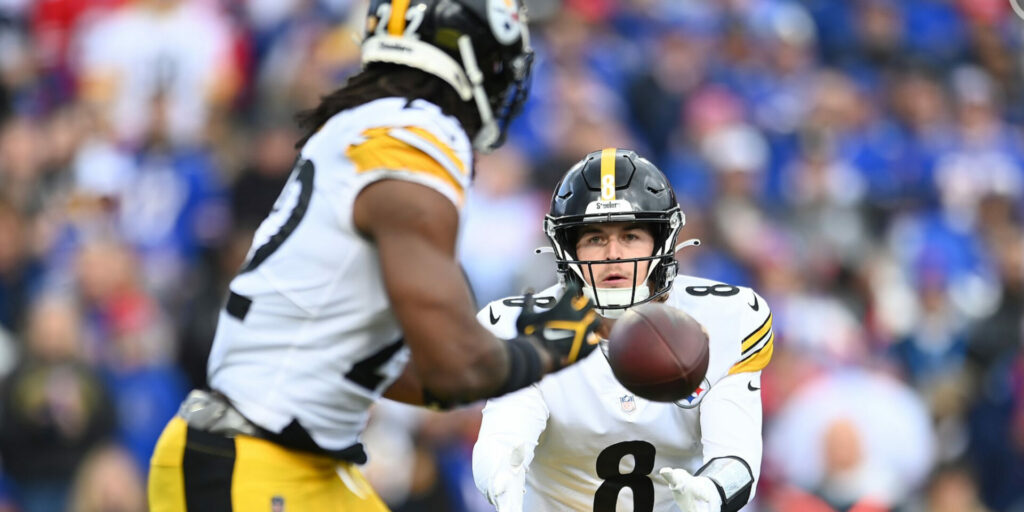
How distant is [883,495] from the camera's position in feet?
23.5

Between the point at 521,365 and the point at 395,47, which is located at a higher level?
the point at 395,47

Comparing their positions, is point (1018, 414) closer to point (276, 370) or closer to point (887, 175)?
point (887, 175)

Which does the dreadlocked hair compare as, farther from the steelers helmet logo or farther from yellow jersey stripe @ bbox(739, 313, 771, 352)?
yellow jersey stripe @ bbox(739, 313, 771, 352)

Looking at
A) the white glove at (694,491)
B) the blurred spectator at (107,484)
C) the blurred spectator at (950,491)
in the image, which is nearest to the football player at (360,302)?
the white glove at (694,491)

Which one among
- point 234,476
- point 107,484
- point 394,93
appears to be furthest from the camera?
point 107,484

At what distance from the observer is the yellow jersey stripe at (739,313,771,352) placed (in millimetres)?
4164

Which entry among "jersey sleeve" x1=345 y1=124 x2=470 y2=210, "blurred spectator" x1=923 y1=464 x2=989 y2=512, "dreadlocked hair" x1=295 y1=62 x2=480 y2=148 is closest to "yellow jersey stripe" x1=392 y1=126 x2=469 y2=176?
"jersey sleeve" x1=345 y1=124 x2=470 y2=210

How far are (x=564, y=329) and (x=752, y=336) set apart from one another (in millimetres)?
1134

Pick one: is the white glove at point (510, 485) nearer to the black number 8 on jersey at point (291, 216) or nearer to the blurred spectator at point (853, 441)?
the black number 8 on jersey at point (291, 216)

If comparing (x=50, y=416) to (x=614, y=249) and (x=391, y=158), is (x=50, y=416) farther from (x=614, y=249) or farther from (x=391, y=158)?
(x=391, y=158)

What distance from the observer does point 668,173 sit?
9117 millimetres

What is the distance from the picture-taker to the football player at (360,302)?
292 centimetres

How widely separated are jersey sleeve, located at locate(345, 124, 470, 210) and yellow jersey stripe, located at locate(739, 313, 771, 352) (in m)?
1.41

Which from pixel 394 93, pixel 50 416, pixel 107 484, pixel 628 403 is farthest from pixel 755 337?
pixel 50 416
